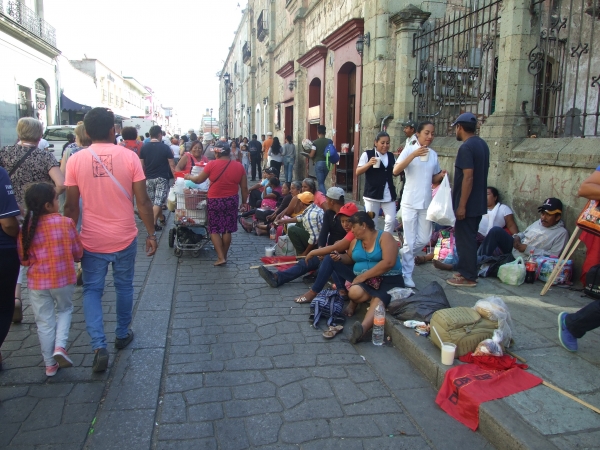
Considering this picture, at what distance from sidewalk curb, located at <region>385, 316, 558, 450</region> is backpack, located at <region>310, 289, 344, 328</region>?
94cm

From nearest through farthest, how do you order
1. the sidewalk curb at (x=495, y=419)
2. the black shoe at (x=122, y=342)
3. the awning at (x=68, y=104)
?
the sidewalk curb at (x=495, y=419) < the black shoe at (x=122, y=342) < the awning at (x=68, y=104)

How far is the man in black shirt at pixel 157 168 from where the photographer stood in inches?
343

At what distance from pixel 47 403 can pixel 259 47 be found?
25197 mm

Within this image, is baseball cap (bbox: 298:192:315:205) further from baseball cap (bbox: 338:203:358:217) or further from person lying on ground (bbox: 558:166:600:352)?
person lying on ground (bbox: 558:166:600:352)

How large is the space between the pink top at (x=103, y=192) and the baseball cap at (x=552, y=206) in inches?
179

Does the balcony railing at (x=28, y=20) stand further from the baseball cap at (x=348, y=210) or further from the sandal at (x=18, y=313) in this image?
the baseball cap at (x=348, y=210)

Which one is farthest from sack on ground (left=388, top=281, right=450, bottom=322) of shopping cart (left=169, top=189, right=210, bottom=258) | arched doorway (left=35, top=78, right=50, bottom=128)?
arched doorway (left=35, top=78, right=50, bottom=128)

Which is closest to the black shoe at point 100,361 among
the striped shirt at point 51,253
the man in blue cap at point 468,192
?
the striped shirt at point 51,253

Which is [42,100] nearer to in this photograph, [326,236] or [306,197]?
[306,197]

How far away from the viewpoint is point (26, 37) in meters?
21.5

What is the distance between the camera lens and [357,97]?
453 inches

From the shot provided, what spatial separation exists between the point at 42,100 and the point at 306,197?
912 inches

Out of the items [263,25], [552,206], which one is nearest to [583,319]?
[552,206]

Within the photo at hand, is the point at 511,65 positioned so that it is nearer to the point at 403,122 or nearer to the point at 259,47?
the point at 403,122
